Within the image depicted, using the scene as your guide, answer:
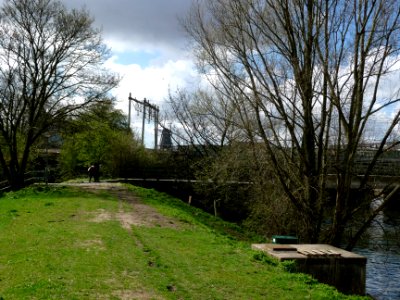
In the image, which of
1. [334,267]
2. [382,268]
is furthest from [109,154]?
[334,267]

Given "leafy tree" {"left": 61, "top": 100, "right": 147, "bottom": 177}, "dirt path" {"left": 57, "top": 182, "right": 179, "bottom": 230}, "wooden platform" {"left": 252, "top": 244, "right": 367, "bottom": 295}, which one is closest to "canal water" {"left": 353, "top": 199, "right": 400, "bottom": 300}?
"wooden platform" {"left": 252, "top": 244, "right": 367, "bottom": 295}

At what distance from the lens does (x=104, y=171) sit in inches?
1807

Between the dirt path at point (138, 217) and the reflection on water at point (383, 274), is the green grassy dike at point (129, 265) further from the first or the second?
the reflection on water at point (383, 274)

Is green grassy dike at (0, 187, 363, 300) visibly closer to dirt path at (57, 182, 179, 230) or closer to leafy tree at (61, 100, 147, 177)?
dirt path at (57, 182, 179, 230)

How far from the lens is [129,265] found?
30.8 ft

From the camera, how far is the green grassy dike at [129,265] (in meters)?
7.70

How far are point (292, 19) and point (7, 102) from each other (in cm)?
1957

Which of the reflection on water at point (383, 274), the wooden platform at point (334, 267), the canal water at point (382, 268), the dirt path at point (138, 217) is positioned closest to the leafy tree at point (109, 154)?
the dirt path at point (138, 217)

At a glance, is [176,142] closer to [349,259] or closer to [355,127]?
[355,127]

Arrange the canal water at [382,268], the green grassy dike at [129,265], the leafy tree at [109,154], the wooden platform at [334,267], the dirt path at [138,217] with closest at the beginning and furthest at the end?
the green grassy dike at [129,265] → the wooden platform at [334,267] → the canal water at [382,268] → the dirt path at [138,217] → the leafy tree at [109,154]

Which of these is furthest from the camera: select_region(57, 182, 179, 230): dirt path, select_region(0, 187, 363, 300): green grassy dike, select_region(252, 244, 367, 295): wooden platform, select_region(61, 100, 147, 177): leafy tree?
select_region(61, 100, 147, 177): leafy tree

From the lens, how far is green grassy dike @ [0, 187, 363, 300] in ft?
25.3

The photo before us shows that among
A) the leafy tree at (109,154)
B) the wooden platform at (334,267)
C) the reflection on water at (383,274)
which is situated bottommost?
the reflection on water at (383,274)

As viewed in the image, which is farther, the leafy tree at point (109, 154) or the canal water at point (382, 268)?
the leafy tree at point (109, 154)
